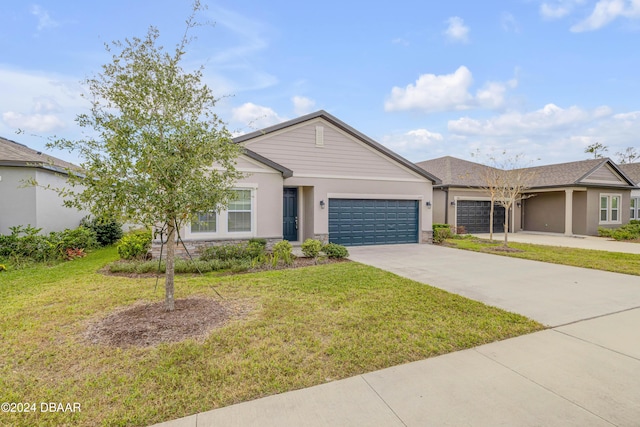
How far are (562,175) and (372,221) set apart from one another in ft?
46.0

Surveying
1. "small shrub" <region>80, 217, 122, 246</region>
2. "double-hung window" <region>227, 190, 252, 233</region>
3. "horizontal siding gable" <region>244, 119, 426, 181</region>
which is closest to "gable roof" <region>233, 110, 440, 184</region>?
"horizontal siding gable" <region>244, 119, 426, 181</region>

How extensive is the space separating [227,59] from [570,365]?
37.8 ft

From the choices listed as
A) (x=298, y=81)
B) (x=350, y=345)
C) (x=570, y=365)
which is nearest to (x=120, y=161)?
(x=350, y=345)

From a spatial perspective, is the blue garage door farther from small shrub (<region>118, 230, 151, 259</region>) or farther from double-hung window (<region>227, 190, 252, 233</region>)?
small shrub (<region>118, 230, 151, 259</region>)

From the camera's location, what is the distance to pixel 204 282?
7.00 meters

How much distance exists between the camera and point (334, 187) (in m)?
12.8

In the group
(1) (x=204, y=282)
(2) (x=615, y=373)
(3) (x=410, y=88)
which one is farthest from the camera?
(3) (x=410, y=88)

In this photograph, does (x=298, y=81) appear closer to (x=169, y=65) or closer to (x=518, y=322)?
(x=169, y=65)

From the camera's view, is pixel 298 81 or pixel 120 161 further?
pixel 298 81

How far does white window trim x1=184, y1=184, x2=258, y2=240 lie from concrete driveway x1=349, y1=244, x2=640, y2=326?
3.60 m

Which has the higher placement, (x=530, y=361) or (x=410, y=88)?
(x=410, y=88)

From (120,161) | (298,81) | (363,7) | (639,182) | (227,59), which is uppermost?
(363,7)

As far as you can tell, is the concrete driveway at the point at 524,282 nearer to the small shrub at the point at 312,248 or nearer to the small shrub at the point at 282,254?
the small shrub at the point at 312,248

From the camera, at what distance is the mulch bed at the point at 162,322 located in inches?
161
